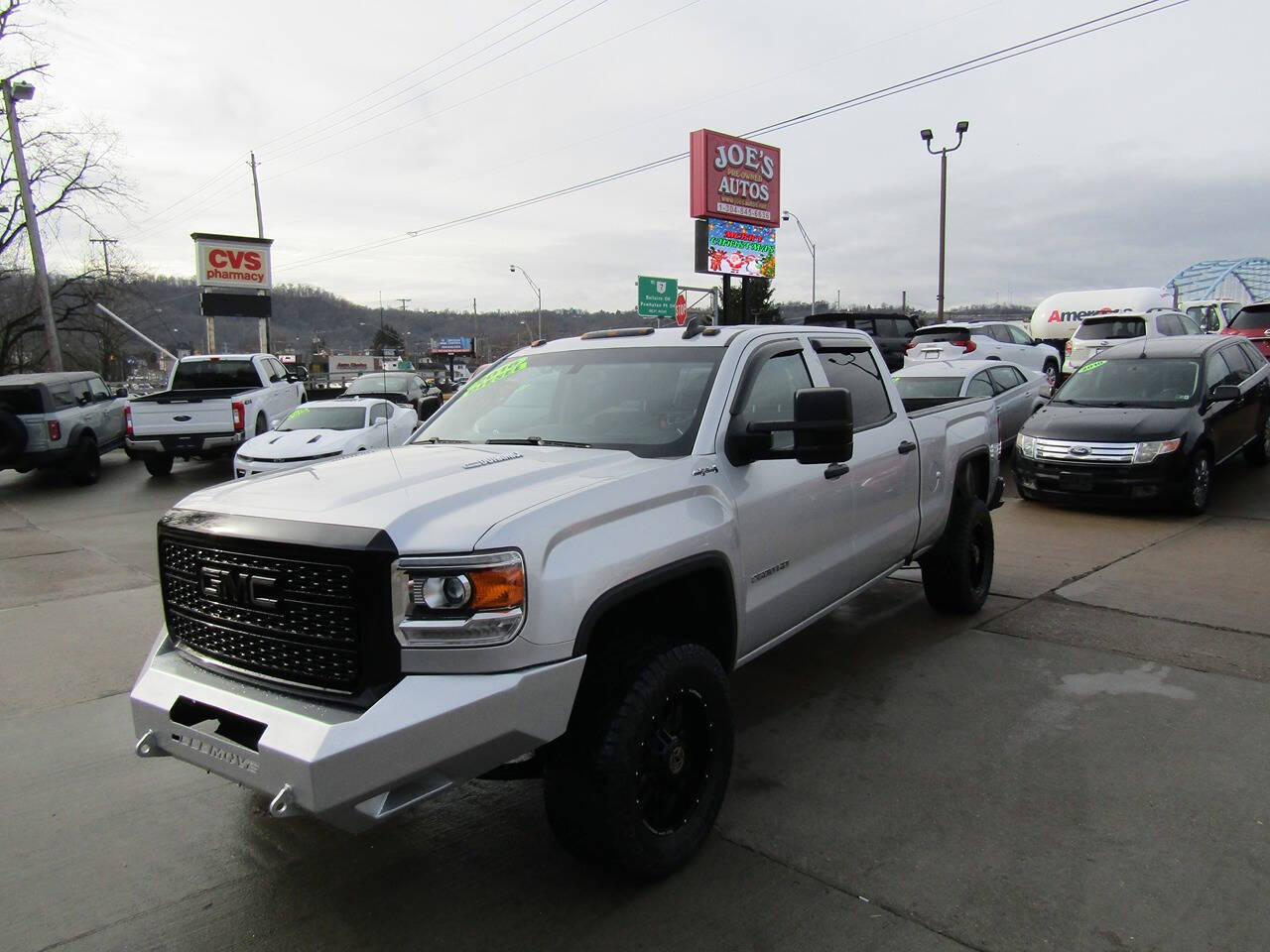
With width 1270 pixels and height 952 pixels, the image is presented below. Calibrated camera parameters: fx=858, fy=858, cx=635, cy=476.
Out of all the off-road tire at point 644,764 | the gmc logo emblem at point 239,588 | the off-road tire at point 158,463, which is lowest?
the off-road tire at point 158,463

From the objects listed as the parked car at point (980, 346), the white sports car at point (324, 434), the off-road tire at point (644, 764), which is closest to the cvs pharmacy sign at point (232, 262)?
the white sports car at point (324, 434)

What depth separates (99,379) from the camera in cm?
1655

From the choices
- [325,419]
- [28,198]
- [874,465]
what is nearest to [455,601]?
[874,465]

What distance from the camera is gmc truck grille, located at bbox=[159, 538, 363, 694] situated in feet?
8.26

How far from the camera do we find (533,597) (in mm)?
2508

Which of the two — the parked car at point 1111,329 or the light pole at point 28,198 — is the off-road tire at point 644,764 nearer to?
the parked car at point 1111,329

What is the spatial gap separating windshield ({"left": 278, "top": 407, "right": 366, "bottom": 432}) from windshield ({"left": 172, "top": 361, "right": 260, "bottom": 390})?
3680 millimetres

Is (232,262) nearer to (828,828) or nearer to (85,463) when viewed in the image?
(85,463)

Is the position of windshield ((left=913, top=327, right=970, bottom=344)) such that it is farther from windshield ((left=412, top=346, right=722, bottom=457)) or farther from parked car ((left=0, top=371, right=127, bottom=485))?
parked car ((left=0, top=371, right=127, bottom=485))

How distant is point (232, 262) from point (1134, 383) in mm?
35264

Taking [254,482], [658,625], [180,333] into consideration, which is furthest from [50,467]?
[180,333]

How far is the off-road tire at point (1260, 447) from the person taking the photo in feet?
35.9

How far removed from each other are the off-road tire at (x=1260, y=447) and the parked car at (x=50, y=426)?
56.3 feet

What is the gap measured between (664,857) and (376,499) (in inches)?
60.4
